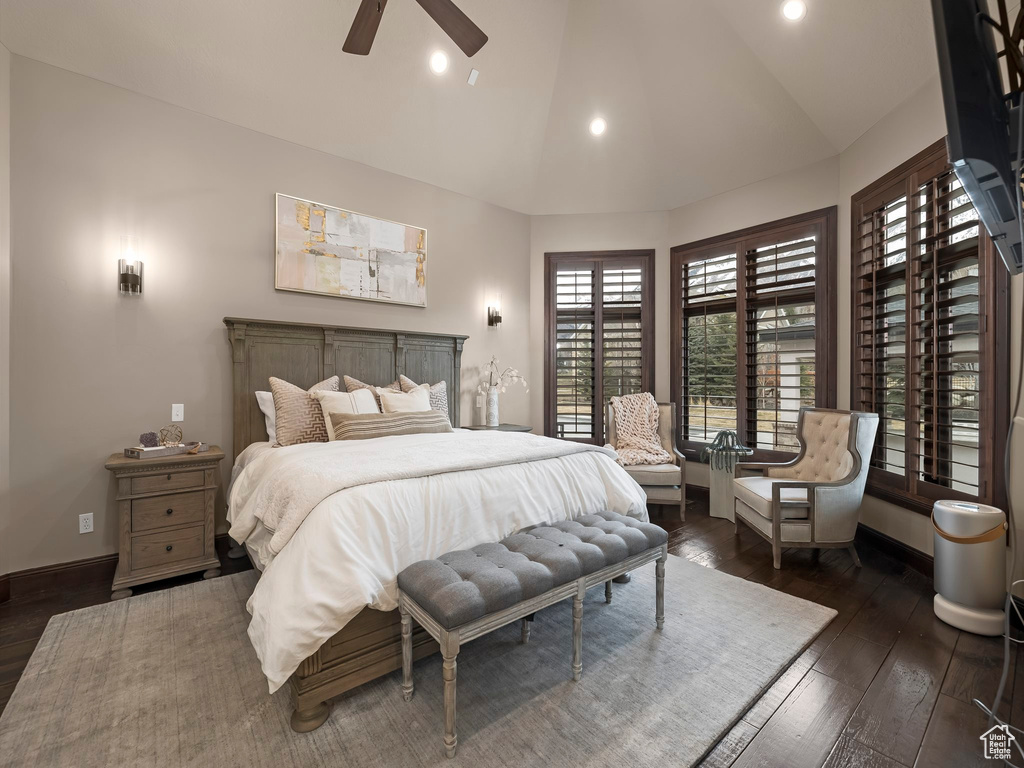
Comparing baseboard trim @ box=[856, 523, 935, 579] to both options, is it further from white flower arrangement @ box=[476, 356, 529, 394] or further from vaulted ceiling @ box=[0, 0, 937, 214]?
white flower arrangement @ box=[476, 356, 529, 394]

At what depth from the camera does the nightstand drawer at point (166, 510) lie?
111 inches

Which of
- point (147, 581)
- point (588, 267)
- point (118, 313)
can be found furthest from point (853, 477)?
point (118, 313)

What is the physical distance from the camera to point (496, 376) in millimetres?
5152

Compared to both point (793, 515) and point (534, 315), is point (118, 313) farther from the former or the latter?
point (793, 515)

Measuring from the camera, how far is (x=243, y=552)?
3.44 meters

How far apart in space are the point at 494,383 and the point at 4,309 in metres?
3.64

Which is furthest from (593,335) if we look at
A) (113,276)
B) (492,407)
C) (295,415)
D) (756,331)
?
(113,276)

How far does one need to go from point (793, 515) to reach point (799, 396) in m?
1.48

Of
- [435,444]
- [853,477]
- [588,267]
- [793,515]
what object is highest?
[588,267]

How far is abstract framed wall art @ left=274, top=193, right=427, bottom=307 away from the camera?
3.84 m

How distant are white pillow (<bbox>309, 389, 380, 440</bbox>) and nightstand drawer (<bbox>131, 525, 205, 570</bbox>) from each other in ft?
3.27

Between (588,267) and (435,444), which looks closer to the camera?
(435,444)

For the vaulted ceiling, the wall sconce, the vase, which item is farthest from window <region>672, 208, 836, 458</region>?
the wall sconce

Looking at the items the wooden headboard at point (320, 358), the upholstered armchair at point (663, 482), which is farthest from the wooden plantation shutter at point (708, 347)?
the wooden headboard at point (320, 358)
